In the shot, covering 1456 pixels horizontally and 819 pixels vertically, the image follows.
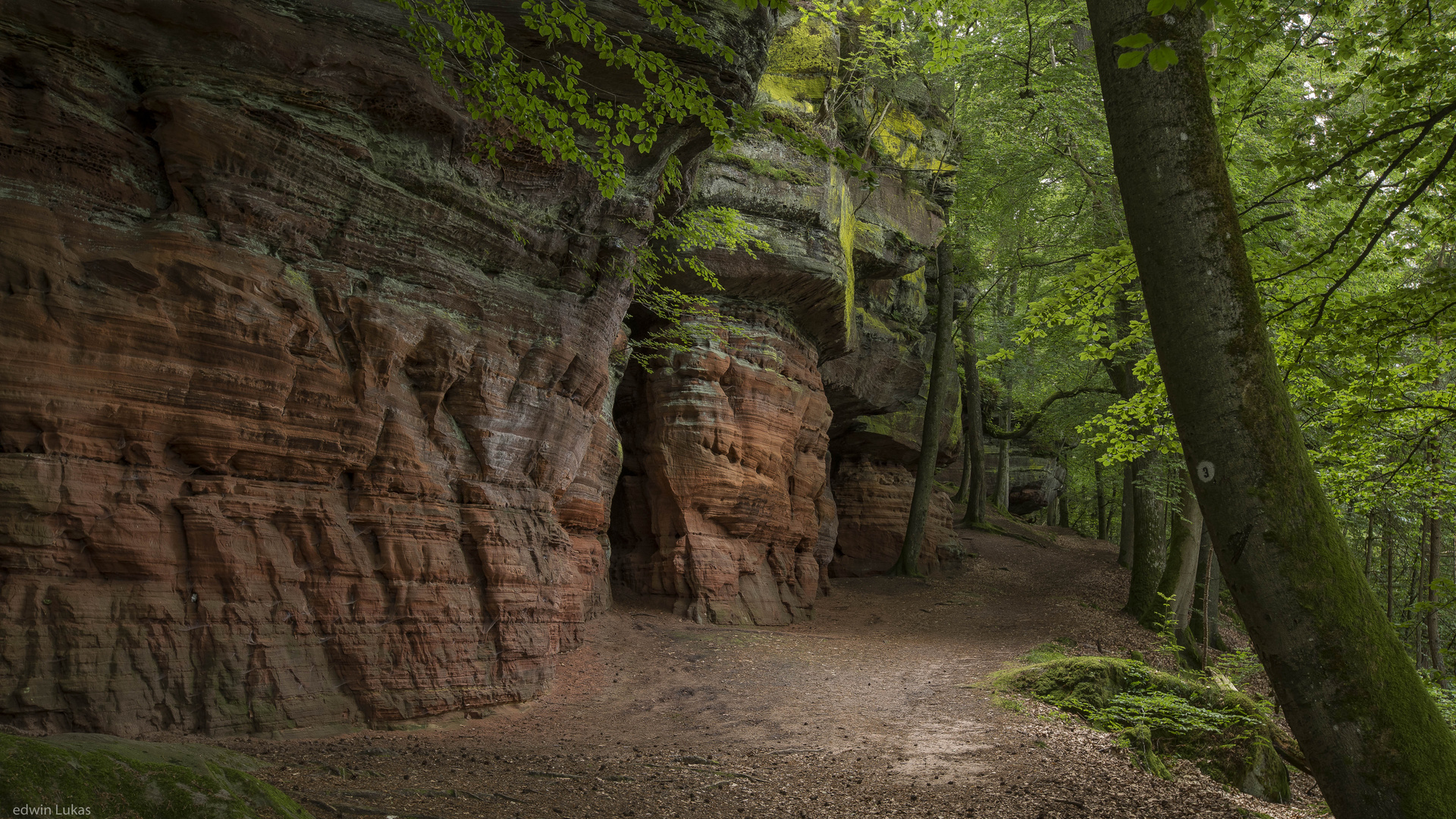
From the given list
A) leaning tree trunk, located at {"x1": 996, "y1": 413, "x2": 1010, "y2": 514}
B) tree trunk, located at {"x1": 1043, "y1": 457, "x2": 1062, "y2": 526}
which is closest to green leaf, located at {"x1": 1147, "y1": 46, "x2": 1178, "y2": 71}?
leaning tree trunk, located at {"x1": 996, "y1": 413, "x2": 1010, "y2": 514}

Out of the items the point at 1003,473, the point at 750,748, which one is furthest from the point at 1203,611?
the point at 1003,473

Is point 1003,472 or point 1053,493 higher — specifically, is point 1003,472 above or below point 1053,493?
above

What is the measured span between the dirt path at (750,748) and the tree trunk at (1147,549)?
6.72 ft

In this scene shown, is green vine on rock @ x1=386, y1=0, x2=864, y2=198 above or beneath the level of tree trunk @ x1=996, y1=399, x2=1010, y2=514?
above

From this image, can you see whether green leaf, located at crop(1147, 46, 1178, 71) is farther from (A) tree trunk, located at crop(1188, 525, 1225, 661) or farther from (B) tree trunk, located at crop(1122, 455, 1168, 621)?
(B) tree trunk, located at crop(1122, 455, 1168, 621)

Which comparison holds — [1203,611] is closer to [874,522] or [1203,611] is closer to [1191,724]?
[1191,724]

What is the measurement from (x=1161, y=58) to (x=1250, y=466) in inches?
73.5

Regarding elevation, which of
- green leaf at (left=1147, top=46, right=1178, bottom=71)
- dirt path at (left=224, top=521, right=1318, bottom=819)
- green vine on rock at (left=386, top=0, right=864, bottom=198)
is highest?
green vine on rock at (left=386, top=0, right=864, bottom=198)

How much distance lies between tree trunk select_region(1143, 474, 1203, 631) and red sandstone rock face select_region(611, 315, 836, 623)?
24.4 ft

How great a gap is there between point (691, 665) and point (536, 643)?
9.77ft

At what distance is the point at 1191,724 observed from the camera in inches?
305

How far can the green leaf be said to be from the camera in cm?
346

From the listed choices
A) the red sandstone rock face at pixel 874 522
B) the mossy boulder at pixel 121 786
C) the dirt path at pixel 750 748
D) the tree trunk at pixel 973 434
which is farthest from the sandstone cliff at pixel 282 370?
the tree trunk at pixel 973 434

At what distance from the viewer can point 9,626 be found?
608 cm
